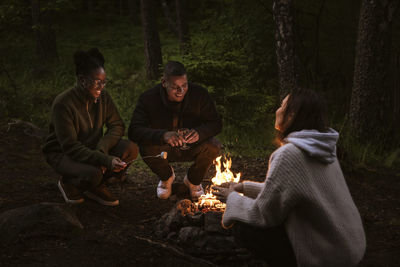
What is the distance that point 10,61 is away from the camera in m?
13.3

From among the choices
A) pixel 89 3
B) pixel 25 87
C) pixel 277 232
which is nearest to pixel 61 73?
pixel 25 87

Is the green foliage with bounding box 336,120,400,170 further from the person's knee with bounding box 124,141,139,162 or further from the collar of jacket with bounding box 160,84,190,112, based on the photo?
the person's knee with bounding box 124,141,139,162

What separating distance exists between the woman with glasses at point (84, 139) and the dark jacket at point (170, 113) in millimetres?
327

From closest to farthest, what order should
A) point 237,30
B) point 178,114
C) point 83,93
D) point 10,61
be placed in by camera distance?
point 83,93 → point 178,114 → point 237,30 → point 10,61

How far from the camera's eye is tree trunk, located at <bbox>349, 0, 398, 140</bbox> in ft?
20.8

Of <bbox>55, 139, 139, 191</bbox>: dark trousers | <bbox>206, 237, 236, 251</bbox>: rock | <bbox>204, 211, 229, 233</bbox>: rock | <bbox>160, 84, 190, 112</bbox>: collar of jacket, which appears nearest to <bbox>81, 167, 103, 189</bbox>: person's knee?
<bbox>55, 139, 139, 191</bbox>: dark trousers

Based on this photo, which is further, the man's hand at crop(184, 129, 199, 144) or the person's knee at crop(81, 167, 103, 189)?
the man's hand at crop(184, 129, 199, 144)

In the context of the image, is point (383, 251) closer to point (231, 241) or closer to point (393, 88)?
point (231, 241)

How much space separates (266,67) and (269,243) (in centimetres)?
696

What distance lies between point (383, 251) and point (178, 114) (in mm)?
2791

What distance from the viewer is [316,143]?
2.38 meters

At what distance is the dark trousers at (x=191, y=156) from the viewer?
4.63m

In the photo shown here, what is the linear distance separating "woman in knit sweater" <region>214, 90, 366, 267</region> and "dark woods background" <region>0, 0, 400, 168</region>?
3412 millimetres

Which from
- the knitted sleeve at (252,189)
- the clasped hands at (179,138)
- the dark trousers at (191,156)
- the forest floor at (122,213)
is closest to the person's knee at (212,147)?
the dark trousers at (191,156)
